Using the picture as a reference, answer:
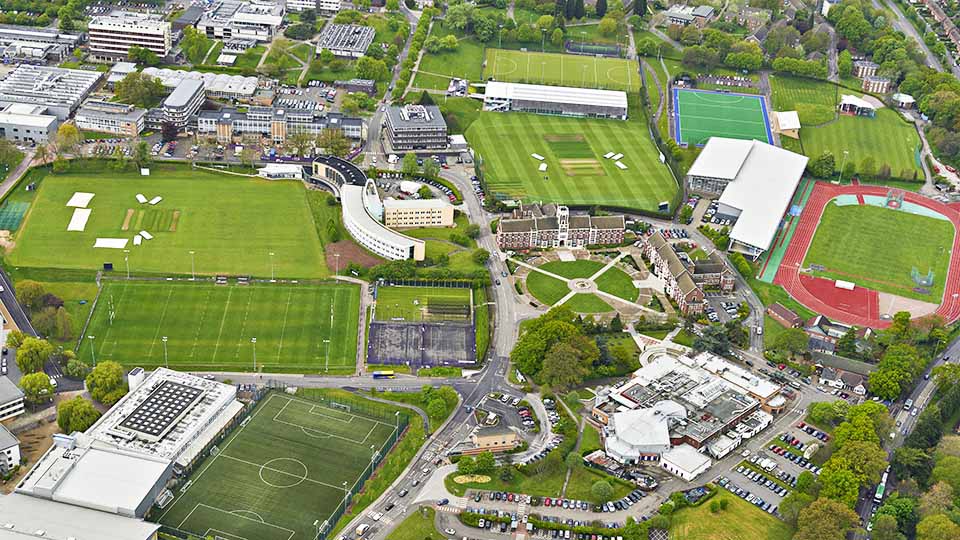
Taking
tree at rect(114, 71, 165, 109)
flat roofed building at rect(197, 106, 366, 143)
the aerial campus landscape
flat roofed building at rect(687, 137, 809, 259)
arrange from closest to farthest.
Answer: the aerial campus landscape < flat roofed building at rect(687, 137, 809, 259) < flat roofed building at rect(197, 106, 366, 143) < tree at rect(114, 71, 165, 109)

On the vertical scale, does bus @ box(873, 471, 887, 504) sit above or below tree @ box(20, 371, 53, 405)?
below

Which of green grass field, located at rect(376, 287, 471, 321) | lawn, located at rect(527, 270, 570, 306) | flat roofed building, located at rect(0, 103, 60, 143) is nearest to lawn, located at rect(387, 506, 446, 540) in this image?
green grass field, located at rect(376, 287, 471, 321)

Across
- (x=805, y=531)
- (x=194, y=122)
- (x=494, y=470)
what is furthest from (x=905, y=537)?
(x=194, y=122)

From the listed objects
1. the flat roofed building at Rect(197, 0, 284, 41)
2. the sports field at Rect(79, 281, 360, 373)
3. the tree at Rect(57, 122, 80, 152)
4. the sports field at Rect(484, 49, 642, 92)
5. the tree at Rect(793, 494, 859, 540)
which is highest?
the tree at Rect(793, 494, 859, 540)

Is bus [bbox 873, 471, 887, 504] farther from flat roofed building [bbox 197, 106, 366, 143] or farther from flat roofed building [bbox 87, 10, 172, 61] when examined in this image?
flat roofed building [bbox 87, 10, 172, 61]

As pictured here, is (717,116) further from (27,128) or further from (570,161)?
(27,128)

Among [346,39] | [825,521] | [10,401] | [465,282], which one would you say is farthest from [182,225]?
[825,521]

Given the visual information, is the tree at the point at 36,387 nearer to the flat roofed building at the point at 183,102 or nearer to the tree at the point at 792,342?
the flat roofed building at the point at 183,102

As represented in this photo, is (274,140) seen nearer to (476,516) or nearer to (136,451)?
(136,451)
